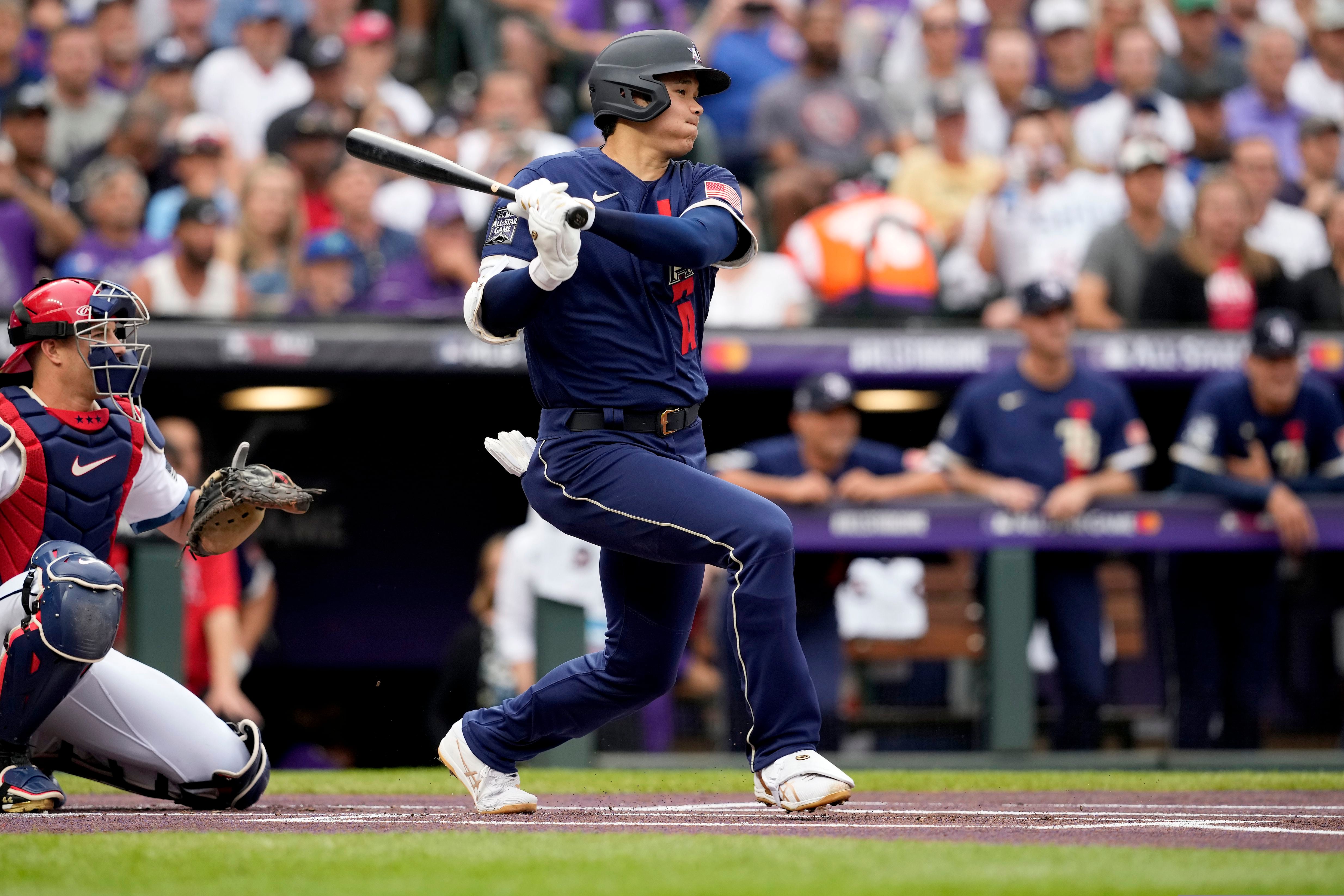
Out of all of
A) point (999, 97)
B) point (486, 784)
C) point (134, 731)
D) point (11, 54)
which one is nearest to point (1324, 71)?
point (999, 97)

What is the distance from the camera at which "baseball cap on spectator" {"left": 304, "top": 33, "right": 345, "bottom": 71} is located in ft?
29.7

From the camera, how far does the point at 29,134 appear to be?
841cm

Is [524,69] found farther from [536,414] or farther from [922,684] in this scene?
[922,684]

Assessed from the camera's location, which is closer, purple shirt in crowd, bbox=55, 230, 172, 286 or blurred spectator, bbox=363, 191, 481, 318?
purple shirt in crowd, bbox=55, 230, 172, 286

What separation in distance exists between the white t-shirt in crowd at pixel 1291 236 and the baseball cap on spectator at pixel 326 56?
15.5ft

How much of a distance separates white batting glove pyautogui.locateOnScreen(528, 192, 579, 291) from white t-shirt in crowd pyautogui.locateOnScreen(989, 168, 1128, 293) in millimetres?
4926

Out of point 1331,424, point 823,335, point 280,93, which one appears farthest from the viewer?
point 280,93

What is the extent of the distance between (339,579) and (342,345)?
1534 millimetres

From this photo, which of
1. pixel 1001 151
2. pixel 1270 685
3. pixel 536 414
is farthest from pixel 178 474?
pixel 1001 151

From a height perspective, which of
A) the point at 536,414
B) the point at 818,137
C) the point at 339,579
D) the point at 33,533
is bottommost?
the point at 339,579

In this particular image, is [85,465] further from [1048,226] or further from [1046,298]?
[1048,226]

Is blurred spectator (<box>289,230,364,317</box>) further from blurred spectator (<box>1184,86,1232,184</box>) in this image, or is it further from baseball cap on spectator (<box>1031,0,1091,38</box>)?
blurred spectator (<box>1184,86,1232,184</box>)

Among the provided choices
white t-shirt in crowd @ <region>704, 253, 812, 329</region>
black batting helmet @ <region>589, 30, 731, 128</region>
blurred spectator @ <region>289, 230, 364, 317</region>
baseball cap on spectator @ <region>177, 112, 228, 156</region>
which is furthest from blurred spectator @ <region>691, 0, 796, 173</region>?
black batting helmet @ <region>589, 30, 731, 128</region>

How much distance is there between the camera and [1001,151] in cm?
964
